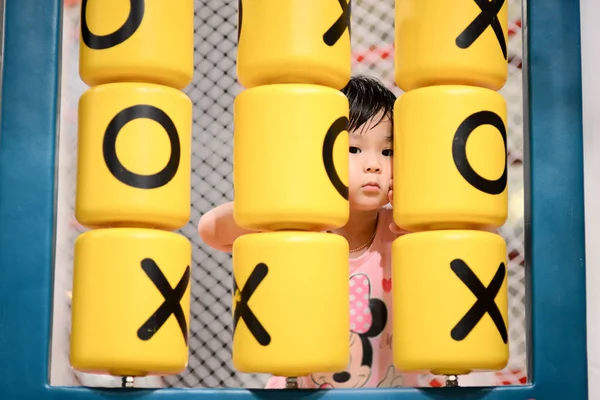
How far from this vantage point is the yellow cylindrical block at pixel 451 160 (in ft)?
2.89

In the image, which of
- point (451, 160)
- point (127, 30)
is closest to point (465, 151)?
point (451, 160)

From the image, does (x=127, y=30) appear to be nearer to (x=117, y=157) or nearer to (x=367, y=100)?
(x=117, y=157)

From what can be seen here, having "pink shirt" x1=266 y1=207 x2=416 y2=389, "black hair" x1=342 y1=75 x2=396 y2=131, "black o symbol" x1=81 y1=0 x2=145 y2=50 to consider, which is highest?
"black o symbol" x1=81 y1=0 x2=145 y2=50

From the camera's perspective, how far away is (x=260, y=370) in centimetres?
85

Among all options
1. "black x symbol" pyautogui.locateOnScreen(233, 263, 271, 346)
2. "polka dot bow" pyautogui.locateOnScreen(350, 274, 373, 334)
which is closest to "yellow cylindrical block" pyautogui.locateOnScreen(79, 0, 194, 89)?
"black x symbol" pyautogui.locateOnScreen(233, 263, 271, 346)

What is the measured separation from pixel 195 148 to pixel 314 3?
29cm

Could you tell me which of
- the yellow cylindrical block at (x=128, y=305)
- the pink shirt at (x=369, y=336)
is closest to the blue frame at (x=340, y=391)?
the yellow cylindrical block at (x=128, y=305)

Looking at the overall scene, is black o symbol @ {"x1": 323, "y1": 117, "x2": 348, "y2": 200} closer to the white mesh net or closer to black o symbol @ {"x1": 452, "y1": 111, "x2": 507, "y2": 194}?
black o symbol @ {"x1": 452, "y1": 111, "x2": 507, "y2": 194}

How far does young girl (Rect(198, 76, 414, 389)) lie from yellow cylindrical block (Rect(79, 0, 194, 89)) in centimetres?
21

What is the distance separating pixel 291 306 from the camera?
84cm

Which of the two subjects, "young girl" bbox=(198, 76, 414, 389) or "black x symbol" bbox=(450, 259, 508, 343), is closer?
"black x symbol" bbox=(450, 259, 508, 343)

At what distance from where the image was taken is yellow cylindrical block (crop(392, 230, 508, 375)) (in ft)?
2.83

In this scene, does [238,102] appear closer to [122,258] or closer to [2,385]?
[122,258]

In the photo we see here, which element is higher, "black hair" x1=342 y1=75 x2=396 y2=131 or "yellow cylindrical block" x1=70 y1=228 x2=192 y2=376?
"black hair" x1=342 y1=75 x2=396 y2=131
